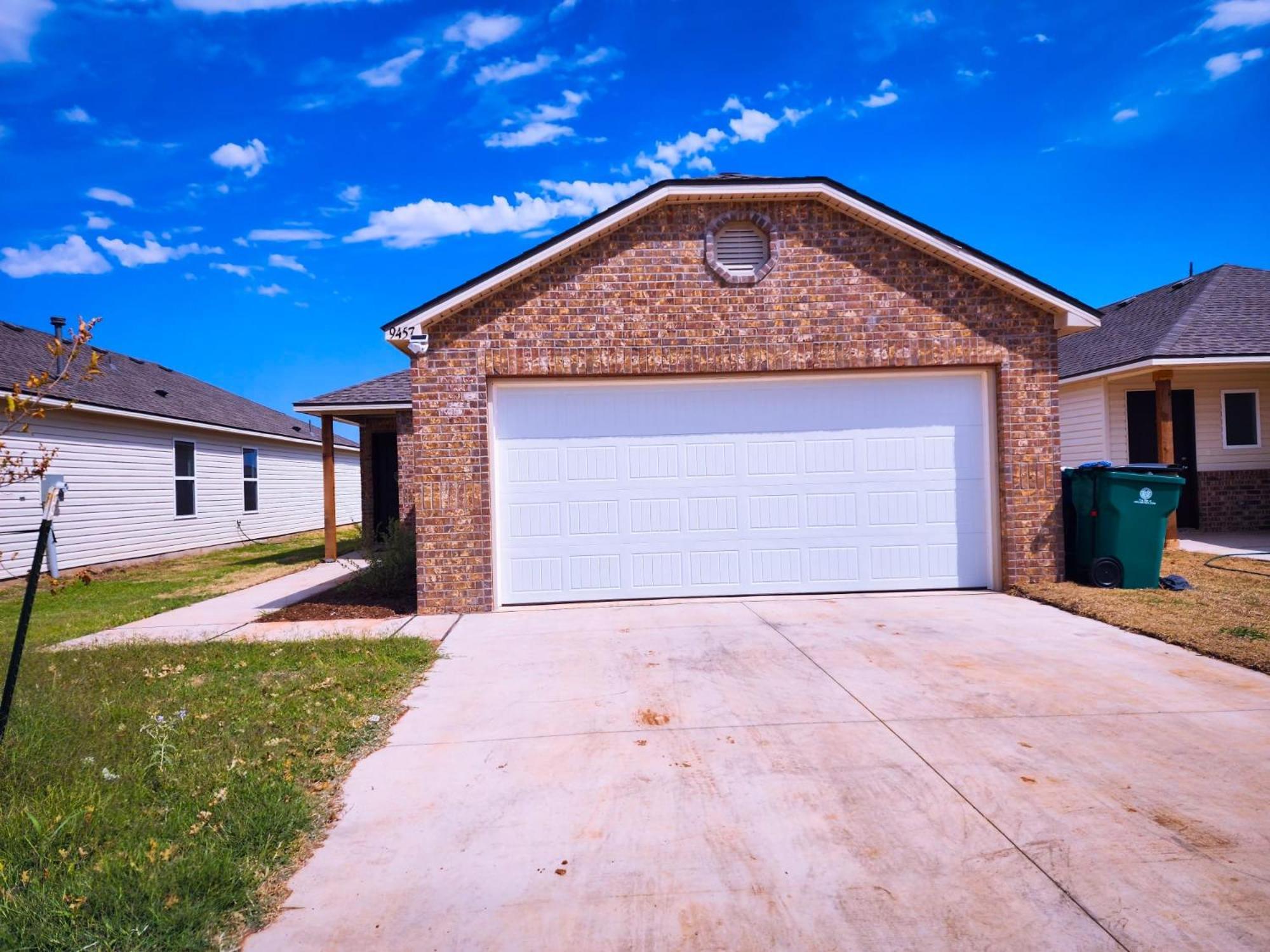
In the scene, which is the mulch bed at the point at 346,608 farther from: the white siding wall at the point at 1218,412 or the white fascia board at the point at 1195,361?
the white siding wall at the point at 1218,412

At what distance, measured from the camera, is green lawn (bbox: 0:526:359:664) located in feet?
28.2

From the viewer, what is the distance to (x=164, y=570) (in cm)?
1459

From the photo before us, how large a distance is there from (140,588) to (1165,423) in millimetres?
16375

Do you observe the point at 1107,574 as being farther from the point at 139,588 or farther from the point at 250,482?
the point at 250,482

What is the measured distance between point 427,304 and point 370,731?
4.91m

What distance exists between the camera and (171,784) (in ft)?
12.4

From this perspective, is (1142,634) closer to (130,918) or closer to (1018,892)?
(1018,892)

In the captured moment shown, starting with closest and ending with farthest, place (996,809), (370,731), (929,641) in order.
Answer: (996,809), (370,731), (929,641)

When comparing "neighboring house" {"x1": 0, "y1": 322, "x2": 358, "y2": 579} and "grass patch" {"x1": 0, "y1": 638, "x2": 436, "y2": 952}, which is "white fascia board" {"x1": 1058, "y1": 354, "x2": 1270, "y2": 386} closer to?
"grass patch" {"x1": 0, "y1": 638, "x2": 436, "y2": 952}

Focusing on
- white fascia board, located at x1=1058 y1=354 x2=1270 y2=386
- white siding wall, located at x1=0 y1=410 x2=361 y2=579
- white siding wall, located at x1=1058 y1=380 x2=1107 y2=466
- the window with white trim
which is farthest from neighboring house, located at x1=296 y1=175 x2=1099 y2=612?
the window with white trim

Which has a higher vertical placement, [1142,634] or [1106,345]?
[1106,345]

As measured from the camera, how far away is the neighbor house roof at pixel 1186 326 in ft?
42.3

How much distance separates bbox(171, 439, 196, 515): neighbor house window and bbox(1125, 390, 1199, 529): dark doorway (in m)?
19.4

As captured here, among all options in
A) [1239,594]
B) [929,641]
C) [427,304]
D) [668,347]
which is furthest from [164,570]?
[1239,594]
